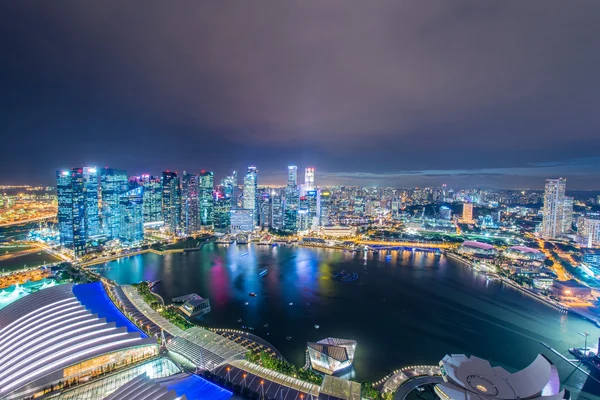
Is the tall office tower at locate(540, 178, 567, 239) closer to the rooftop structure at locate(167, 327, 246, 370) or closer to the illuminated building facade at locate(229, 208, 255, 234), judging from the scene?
the illuminated building facade at locate(229, 208, 255, 234)

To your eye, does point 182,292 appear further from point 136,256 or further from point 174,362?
point 136,256

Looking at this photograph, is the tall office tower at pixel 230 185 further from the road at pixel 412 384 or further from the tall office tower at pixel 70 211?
the road at pixel 412 384

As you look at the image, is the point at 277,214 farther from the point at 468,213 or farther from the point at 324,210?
the point at 468,213

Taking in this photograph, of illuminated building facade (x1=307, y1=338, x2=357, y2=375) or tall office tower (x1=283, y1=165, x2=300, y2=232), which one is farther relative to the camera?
tall office tower (x1=283, y1=165, x2=300, y2=232)

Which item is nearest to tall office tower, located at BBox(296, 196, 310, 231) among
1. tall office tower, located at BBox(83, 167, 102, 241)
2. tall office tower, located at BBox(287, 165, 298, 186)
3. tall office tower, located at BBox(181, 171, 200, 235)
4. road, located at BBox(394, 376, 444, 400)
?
tall office tower, located at BBox(287, 165, 298, 186)

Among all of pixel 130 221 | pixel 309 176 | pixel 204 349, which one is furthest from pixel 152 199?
pixel 204 349

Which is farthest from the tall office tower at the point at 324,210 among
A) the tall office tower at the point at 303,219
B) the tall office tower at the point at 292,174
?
the tall office tower at the point at 292,174
